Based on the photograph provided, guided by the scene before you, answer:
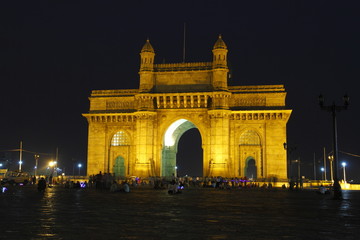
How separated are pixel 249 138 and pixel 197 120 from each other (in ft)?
22.0

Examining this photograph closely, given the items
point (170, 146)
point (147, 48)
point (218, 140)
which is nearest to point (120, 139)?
point (170, 146)

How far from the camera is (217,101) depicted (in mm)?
50250

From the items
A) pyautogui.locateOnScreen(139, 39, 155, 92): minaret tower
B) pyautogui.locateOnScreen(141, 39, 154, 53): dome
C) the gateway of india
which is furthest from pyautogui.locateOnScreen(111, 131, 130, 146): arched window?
pyautogui.locateOnScreen(141, 39, 154, 53): dome

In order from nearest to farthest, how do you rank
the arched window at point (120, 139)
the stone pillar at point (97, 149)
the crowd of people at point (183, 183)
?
the crowd of people at point (183, 183), the stone pillar at point (97, 149), the arched window at point (120, 139)

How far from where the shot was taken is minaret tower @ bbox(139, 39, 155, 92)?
2087 inches

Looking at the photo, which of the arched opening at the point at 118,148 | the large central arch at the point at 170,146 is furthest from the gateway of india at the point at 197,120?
the large central arch at the point at 170,146

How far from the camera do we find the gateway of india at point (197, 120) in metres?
50.2

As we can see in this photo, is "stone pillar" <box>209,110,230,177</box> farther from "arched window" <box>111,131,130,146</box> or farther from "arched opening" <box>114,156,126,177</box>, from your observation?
"arched opening" <box>114,156,126,177</box>

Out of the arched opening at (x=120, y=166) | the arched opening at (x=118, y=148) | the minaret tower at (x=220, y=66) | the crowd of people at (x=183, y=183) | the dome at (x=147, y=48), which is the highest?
the dome at (x=147, y=48)

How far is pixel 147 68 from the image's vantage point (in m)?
53.4

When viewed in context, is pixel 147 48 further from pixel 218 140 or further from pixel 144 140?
pixel 218 140

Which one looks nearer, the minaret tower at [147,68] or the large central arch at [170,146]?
the minaret tower at [147,68]

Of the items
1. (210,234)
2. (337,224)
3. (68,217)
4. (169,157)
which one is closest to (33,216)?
(68,217)

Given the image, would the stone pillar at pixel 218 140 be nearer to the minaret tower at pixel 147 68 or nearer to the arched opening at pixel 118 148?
the minaret tower at pixel 147 68
